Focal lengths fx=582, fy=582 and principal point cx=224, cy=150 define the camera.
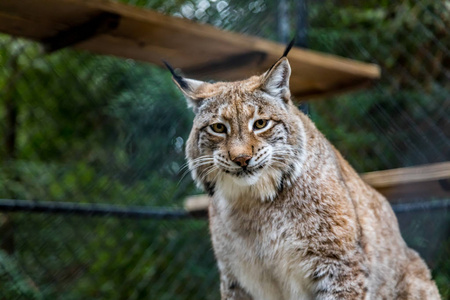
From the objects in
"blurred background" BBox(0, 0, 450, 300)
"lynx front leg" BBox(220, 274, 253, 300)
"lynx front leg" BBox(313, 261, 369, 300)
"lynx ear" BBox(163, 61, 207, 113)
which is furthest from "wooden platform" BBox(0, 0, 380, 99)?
"lynx front leg" BBox(313, 261, 369, 300)

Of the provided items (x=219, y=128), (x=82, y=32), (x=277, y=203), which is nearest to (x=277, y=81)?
(x=219, y=128)

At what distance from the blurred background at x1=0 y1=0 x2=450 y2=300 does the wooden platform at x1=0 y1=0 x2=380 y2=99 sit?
458 mm

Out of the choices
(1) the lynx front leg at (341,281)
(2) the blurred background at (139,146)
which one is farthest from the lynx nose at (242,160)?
(2) the blurred background at (139,146)

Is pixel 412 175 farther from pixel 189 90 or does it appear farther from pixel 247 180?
pixel 189 90

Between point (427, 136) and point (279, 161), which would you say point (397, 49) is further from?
point (279, 161)

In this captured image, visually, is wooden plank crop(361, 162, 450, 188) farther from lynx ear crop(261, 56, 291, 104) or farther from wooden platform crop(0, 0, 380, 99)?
lynx ear crop(261, 56, 291, 104)

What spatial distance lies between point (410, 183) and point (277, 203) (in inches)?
57.2

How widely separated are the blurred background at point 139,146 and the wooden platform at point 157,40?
1.50 feet

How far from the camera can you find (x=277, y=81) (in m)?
2.64

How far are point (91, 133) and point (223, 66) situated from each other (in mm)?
1156

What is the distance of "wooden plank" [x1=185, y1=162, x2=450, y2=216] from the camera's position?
3.63 m

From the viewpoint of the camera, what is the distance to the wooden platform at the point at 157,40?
3.02 meters

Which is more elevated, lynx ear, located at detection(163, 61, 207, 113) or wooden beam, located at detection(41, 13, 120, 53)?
lynx ear, located at detection(163, 61, 207, 113)

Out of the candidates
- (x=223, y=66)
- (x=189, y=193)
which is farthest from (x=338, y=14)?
(x=189, y=193)
